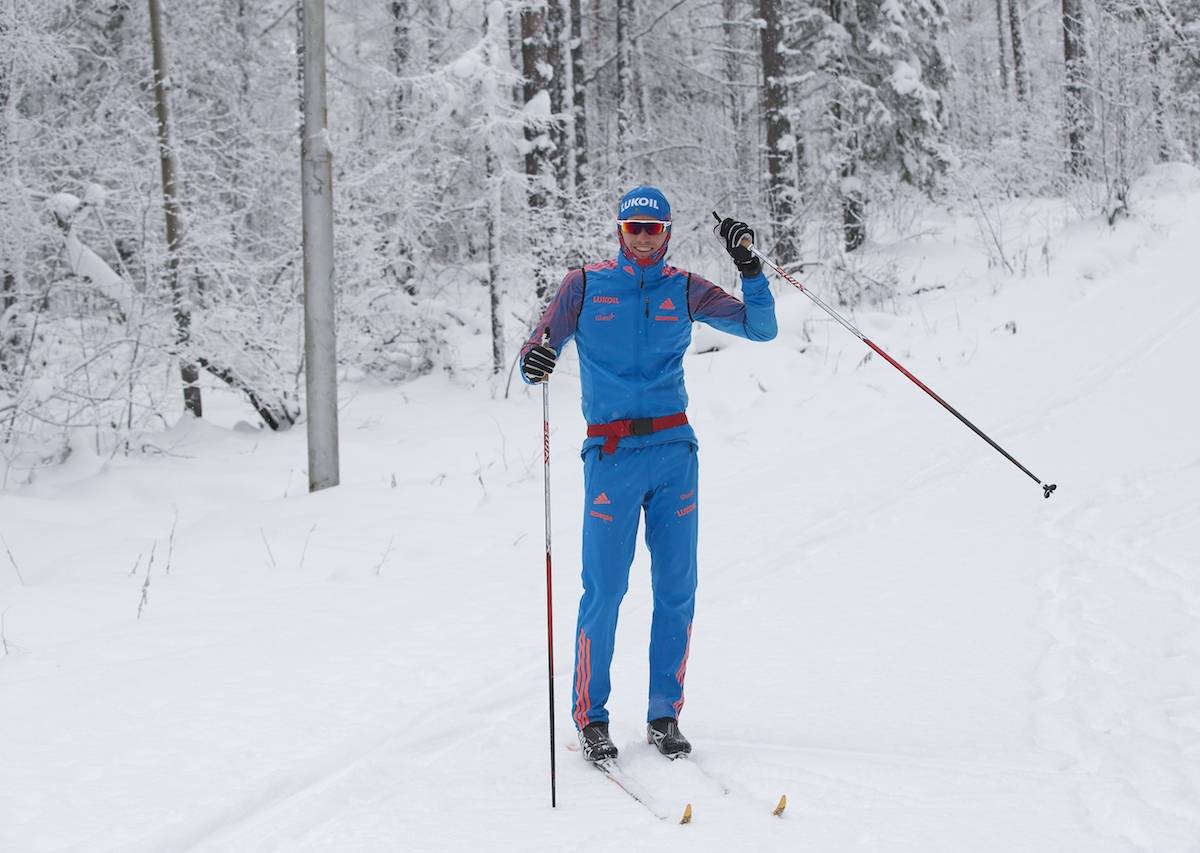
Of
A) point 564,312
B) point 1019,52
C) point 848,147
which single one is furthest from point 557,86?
point 1019,52

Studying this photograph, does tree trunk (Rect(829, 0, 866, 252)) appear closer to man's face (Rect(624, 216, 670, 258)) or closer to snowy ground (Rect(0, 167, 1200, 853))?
snowy ground (Rect(0, 167, 1200, 853))

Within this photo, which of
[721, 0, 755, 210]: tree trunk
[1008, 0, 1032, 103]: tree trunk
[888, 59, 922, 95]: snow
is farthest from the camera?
[1008, 0, 1032, 103]: tree trunk

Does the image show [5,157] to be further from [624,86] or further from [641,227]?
[624,86]

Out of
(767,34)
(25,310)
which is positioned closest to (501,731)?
(25,310)

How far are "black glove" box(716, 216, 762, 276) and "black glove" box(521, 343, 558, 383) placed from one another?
82 centimetres

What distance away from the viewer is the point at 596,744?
3947 millimetres

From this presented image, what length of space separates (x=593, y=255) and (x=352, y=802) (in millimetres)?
11876

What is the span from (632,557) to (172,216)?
34.0 ft

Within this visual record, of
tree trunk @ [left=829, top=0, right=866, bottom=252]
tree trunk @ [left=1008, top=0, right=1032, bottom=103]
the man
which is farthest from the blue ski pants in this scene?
tree trunk @ [left=1008, top=0, right=1032, bottom=103]

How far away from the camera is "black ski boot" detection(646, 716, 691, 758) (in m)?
3.91

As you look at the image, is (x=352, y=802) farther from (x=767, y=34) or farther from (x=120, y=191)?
(x=767, y=34)

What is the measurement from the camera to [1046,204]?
20609 millimetres

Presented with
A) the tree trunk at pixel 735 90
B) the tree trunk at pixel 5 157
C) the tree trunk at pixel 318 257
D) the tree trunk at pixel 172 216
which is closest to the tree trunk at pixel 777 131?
the tree trunk at pixel 735 90

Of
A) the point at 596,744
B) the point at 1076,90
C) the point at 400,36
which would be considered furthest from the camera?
the point at 1076,90
